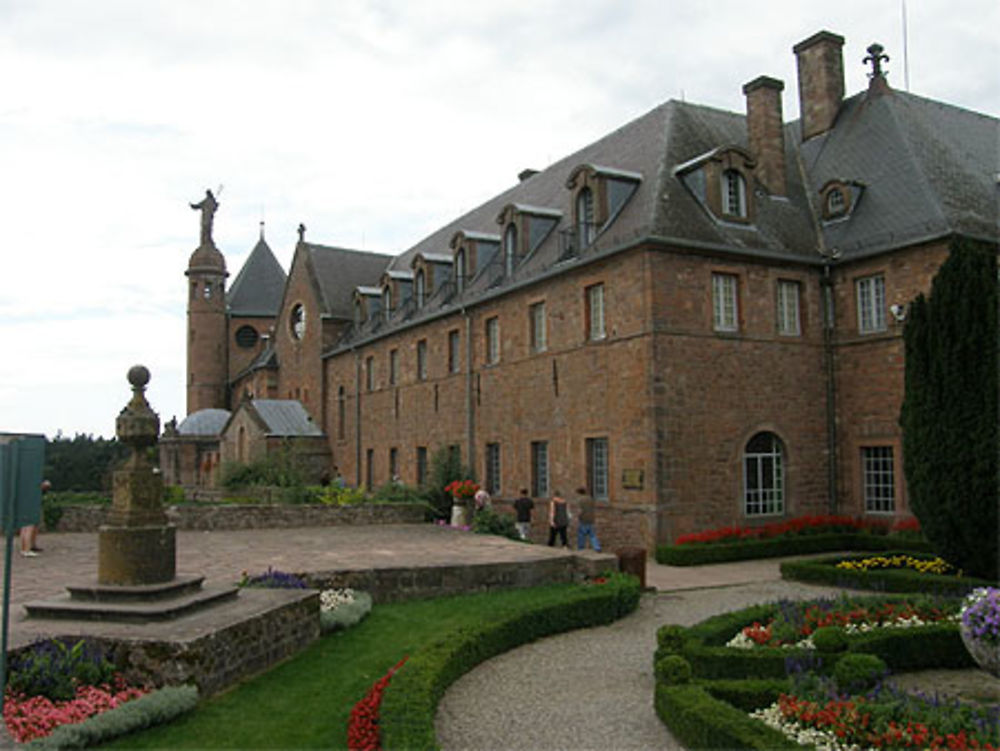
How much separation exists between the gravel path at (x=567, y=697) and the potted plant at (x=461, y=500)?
9575mm

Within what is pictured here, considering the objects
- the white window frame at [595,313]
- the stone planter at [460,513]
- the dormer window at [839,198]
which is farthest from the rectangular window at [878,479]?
the stone planter at [460,513]

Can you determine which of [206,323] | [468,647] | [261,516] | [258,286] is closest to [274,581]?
[468,647]

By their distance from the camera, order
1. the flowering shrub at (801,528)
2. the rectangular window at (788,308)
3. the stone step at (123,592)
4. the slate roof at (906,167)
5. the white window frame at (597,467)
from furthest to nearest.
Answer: the rectangular window at (788,308), the white window frame at (597,467), the slate roof at (906,167), the flowering shrub at (801,528), the stone step at (123,592)

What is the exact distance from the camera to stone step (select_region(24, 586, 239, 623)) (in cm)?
809

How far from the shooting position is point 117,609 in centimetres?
809

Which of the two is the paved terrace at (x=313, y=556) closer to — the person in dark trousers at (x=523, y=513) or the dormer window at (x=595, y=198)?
the person in dark trousers at (x=523, y=513)

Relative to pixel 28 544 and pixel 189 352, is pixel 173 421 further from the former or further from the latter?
pixel 28 544

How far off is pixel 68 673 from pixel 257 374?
136 feet

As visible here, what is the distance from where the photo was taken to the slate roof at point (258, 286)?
56.2 meters

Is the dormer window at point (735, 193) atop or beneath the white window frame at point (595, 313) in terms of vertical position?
atop

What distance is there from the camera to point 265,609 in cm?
893

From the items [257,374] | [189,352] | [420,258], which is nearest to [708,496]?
[420,258]

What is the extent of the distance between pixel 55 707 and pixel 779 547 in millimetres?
15867

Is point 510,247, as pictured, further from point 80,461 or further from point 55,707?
point 80,461
